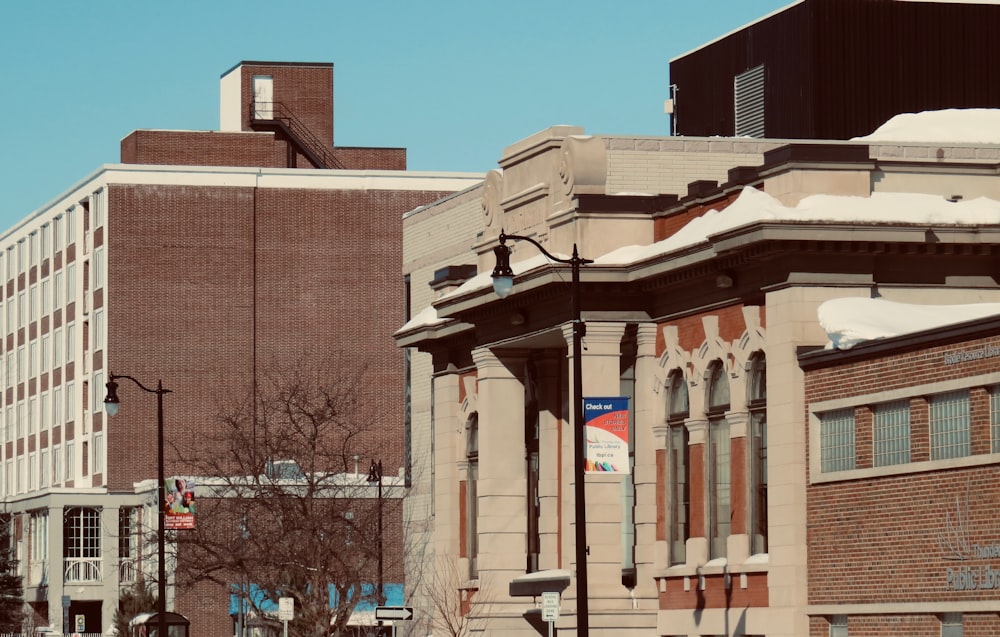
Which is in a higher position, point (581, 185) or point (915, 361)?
point (581, 185)

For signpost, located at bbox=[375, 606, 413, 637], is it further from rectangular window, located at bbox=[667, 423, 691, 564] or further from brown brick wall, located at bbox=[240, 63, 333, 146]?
brown brick wall, located at bbox=[240, 63, 333, 146]

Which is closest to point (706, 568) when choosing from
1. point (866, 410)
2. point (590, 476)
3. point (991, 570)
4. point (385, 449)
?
point (590, 476)

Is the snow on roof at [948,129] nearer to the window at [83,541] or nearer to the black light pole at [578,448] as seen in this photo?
the black light pole at [578,448]

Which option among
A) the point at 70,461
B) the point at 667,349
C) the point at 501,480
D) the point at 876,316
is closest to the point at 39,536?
the point at 70,461

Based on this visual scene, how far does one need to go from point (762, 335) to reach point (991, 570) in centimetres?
943

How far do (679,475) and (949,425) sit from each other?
11263 mm

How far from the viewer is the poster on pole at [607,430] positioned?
40.1m

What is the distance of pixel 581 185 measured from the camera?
50625 millimetres

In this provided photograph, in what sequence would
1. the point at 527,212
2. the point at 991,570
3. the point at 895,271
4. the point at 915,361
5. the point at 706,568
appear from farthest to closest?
the point at 527,212, the point at 706,568, the point at 895,271, the point at 915,361, the point at 991,570

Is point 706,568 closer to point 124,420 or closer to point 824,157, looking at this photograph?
point 824,157

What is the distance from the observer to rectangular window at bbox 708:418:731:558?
46.0 metres

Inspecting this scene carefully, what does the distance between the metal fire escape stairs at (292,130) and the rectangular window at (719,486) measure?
3386 inches

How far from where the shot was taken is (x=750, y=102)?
73.7m

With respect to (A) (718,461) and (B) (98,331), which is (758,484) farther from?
(B) (98,331)
